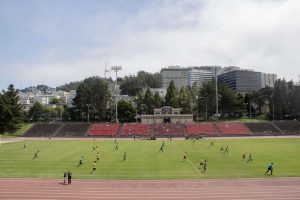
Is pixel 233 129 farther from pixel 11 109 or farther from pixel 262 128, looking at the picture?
pixel 11 109

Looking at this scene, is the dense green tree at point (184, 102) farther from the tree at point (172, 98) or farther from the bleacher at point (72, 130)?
the bleacher at point (72, 130)

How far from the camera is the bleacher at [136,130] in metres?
106

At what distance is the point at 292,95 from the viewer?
5133 inches

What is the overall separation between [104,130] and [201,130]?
1107 inches

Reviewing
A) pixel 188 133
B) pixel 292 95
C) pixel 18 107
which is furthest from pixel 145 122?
pixel 292 95

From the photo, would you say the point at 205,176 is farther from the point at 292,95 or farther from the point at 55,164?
the point at 292,95

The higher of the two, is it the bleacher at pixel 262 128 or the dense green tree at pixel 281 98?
the dense green tree at pixel 281 98

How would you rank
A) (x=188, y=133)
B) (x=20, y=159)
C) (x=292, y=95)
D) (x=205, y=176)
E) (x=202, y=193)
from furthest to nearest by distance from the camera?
(x=292, y=95)
(x=188, y=133)
(x=20, y=159)
(x=205, y=176)
(x=202, y=193)

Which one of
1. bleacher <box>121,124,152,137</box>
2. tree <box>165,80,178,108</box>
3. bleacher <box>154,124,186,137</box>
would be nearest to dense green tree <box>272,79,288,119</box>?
tree <box>165,80,178,108</box>

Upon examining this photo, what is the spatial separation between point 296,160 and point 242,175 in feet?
42.7

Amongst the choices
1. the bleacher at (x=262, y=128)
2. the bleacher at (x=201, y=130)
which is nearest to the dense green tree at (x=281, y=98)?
the bleacher at (x=262, y=128)

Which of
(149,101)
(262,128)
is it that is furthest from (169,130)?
(149,101)

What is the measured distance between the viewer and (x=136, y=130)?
10900cm

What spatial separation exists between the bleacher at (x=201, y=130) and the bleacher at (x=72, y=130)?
30.5 m
